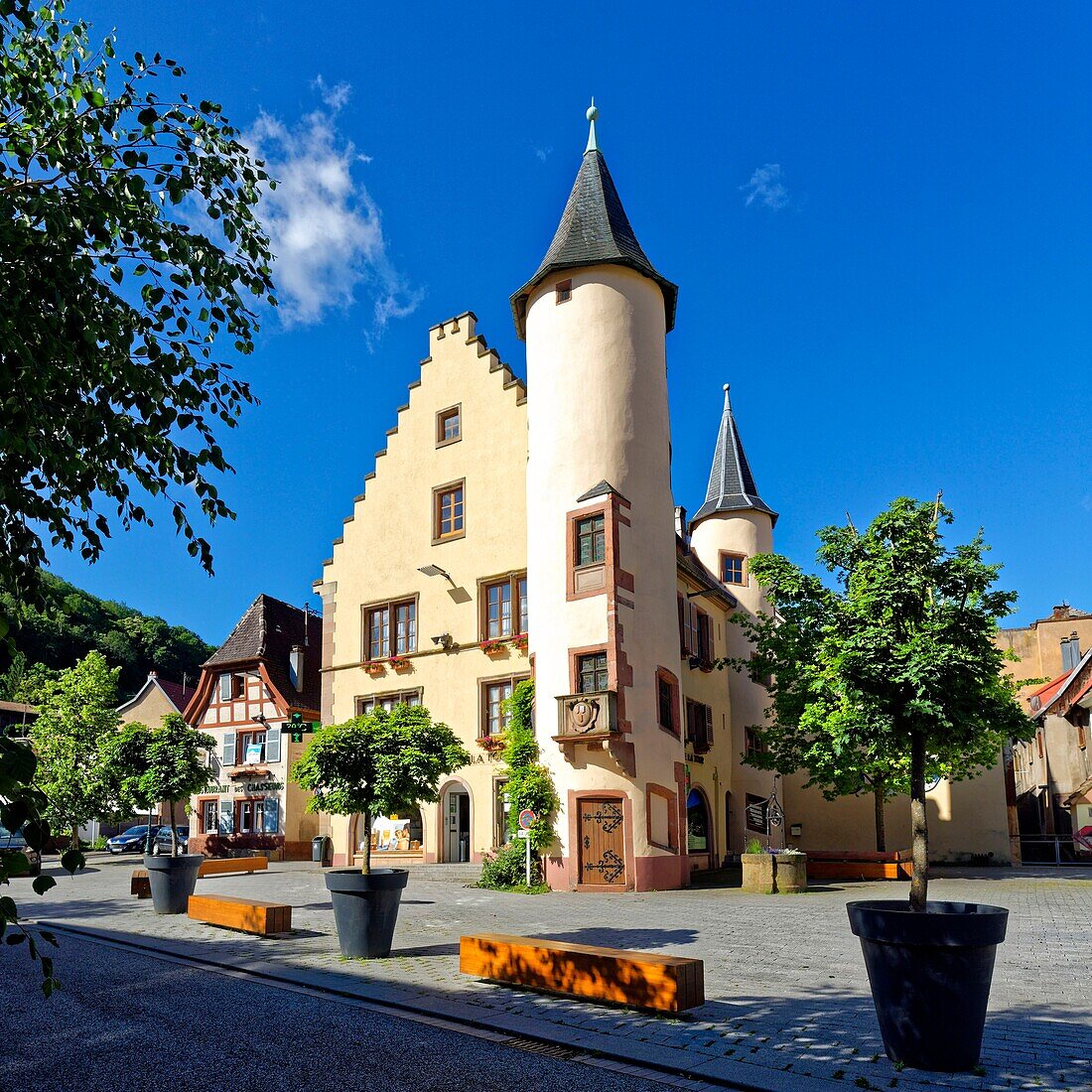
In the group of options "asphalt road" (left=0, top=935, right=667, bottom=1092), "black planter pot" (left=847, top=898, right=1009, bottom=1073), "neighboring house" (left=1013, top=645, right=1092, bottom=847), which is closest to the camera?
"black planter pot" (left=847, top=898, right=1009, bottom=1073)

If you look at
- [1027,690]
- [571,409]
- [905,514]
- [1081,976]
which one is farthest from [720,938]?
[1027,690]

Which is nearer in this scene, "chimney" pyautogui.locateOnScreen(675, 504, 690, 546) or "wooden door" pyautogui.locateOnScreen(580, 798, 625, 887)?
"wooden door" pyautogui.locateOnScreen(580, 798, 625, 887)

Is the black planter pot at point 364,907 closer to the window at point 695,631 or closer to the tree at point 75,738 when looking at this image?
the window at point 695,631

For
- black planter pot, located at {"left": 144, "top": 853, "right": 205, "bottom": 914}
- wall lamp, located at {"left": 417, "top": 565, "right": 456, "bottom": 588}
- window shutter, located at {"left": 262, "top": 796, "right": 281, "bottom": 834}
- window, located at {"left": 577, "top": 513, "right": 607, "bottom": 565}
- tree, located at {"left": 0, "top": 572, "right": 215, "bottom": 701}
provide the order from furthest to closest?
1. tree, located at {"left": 0, "top": 572, "right": 215, "bottom": 701}
2. window shutter, located at {"left": 262, "top": 796, "right": 281, "bottom": 834}
3. wall lamp, located at {"left": 417, "top": 565, "right": 456, "bottom": 588}
4. window, located at {"left": 577, "top": 513, "right": 607, "bottom": 565}
5. black planter pot, located at {"left": 144, "top": 853, "right": 205, "bottom": 914}

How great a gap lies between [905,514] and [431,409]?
70.8 ft

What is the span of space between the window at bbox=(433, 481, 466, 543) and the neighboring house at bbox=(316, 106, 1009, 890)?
6 cm

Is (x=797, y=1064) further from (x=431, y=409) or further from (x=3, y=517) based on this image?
(x=431, y=409)

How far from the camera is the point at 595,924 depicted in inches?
639

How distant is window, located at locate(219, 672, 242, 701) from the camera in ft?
133

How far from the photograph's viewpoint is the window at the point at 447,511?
3122 cm

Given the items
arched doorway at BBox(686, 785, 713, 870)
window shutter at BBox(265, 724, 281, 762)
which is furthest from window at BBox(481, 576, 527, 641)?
window shutter at BBox(265, 724, 281, 762)

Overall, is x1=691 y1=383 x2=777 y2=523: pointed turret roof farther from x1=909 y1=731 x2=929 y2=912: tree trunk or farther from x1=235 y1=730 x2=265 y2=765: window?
x1=909 y1=731 x2=929 y2=912: tree trunk

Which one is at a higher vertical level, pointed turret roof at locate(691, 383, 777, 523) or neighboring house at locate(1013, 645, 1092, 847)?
pointed turret roof at locate(691, 383, 777, 523)

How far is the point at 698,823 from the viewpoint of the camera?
3133 centimetres
